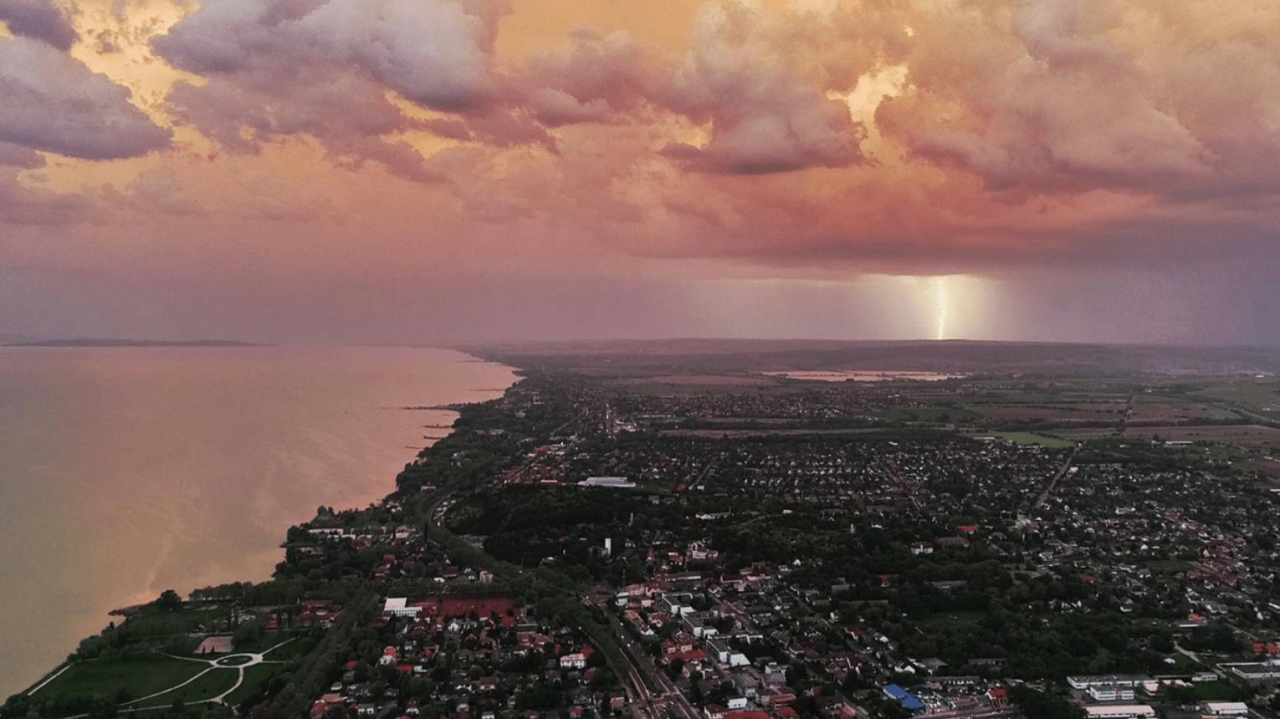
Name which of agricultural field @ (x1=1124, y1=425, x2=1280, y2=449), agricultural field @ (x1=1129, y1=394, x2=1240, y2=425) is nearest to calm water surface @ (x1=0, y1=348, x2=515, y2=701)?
agricultural field @ (x1=1124, y1=425, x2=1280, y2=449)

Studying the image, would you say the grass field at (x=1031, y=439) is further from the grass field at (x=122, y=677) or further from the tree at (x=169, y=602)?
the grass field at (x=122, y=677)

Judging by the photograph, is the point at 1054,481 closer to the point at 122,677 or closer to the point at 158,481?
the point at 122,677

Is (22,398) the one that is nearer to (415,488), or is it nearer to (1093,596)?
(415,488)

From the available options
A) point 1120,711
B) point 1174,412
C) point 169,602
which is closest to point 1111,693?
point 1120,711

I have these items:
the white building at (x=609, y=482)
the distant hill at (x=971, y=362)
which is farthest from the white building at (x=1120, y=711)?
the distant hill at (x=971, y=362)

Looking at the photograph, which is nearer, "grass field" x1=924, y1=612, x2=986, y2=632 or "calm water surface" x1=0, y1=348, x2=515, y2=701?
"grass field" x1=924, y1=612, x2=986, y2=632

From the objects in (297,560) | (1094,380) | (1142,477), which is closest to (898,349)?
(1094,380)

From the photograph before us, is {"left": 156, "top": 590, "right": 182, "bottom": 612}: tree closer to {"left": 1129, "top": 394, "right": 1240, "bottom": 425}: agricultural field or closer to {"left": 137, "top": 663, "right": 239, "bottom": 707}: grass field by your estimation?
{"left": 137, "top": 663, "right": 239, "bottom": 707}: grass field

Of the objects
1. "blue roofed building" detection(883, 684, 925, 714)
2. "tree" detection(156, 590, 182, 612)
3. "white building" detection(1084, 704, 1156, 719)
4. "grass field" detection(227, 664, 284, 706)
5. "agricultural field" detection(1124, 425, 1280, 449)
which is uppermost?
"agricultural field" detection(1124, 425, 1280, 449)
